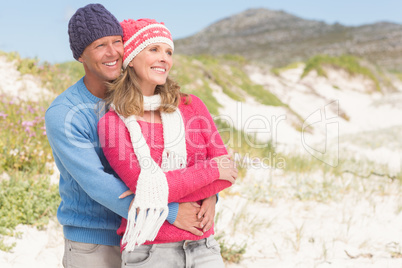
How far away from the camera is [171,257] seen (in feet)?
6.65

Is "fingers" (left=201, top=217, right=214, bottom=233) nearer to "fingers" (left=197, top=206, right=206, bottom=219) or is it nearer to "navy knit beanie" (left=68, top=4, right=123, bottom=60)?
"fingers" (left=197, top=206, right=206, bottom=219)

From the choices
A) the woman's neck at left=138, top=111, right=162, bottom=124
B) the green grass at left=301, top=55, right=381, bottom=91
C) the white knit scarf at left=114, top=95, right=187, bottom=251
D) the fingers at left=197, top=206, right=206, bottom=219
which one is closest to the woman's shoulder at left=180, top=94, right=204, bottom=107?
the woman's neck at left=138, top=111, right=162, bottom=124

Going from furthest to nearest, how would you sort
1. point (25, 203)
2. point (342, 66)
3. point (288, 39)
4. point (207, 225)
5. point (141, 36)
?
point (288, 39)
point (342, 66)
point (25, 203)
point (141, 36)
point (207, 225)

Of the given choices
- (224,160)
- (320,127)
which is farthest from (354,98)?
(224,160)

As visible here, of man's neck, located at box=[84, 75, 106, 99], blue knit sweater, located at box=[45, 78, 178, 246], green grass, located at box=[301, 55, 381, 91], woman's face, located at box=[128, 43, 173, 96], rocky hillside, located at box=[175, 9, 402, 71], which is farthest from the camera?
rocky hillside, located at box=[175, 9, 402, 71]

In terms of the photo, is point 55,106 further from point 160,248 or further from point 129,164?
point 160,248

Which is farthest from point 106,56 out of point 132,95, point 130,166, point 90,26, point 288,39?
point 288,39

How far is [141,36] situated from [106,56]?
24 centimetres

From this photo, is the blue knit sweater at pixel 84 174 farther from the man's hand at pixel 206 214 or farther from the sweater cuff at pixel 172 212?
the man's hand at pixel 206 214

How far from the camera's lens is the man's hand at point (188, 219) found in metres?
2.01

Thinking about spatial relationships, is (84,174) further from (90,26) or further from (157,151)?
(90,26)

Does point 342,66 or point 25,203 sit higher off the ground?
point 342,66

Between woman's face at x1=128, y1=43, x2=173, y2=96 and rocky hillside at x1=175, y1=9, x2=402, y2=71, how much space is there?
33894 millimetres

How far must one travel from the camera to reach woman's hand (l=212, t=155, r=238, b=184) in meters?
2.10
